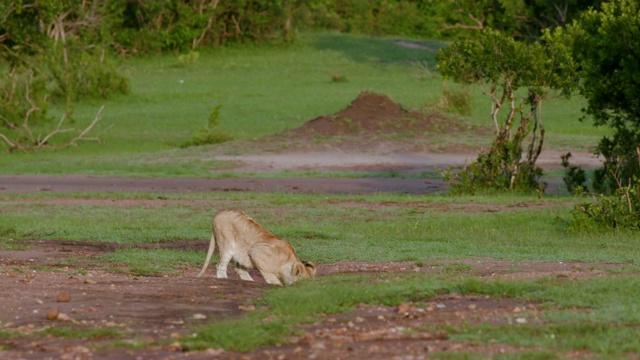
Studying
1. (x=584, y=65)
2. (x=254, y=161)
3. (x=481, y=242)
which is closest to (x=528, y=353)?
(x=481, y=242)

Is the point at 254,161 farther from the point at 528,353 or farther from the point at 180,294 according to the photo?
the point at 528,353

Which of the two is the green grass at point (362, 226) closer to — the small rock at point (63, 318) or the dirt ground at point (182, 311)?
the dirt ground at point (182, 311)

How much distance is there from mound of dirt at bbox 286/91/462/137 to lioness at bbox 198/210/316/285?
19.1 meters

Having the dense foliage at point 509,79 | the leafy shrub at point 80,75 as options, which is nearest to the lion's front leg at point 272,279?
the dense foliage at point 509,79

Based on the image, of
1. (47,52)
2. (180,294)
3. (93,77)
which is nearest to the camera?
(180,294)

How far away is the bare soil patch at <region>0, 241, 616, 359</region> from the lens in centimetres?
746

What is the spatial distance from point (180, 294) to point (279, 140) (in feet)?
66.3

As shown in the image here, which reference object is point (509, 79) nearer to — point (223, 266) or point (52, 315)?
point (223, 266)

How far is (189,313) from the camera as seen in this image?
8.83 m

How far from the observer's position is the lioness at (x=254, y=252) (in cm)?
1061

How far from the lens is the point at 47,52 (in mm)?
38625

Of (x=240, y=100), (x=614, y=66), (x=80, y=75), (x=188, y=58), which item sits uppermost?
(x=614, y=66)

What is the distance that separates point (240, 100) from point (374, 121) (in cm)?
1274

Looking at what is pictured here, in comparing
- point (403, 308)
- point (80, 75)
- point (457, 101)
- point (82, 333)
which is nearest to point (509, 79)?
point (403, 308)
